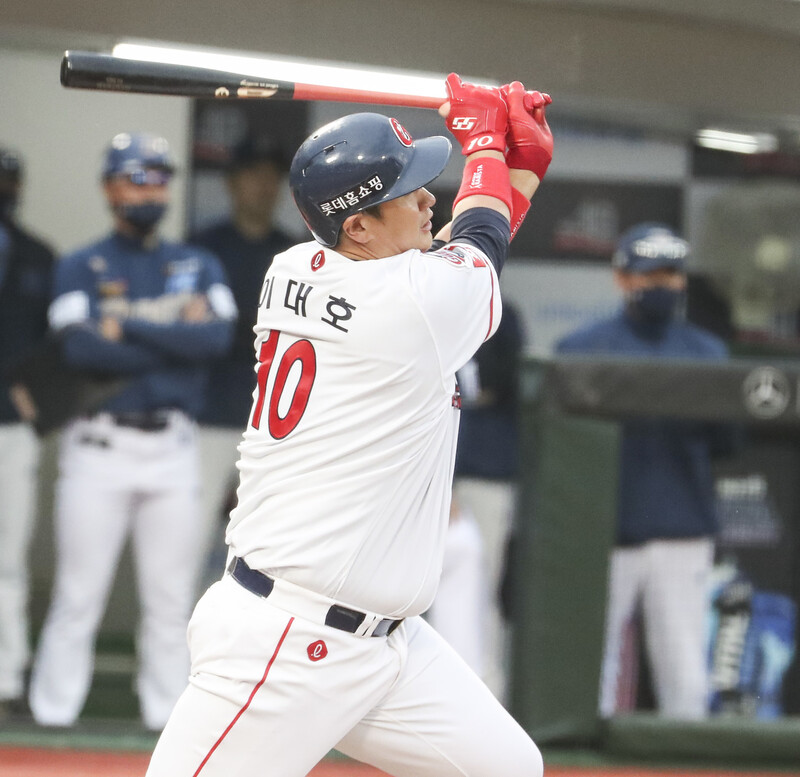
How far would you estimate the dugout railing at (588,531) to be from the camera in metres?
3.63

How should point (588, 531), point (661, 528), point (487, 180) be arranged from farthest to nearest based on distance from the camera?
1. point (661, 528)
2. point (588, 531)
3. point (487, 180)

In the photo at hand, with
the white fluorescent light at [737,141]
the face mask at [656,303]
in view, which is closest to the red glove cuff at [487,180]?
the face mask at [656,303]

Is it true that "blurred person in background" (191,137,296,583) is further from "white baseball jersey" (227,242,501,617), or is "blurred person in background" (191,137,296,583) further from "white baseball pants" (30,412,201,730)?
"white baseball jersey" (227,242,501,617)

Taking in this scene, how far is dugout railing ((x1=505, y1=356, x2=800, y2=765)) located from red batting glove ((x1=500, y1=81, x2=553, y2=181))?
149cm

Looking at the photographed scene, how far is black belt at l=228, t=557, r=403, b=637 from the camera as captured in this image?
190 cm

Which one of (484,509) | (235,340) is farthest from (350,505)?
(235,340)

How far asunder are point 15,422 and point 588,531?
1.78 meters

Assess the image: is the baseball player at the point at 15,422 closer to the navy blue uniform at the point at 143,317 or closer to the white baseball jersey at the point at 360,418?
the navy blue uniform at the point at 143,317

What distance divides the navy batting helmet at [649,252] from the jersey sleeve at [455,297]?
208 cm

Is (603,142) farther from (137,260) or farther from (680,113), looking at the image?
(137,260)

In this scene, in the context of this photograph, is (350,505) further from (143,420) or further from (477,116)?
(143,420)

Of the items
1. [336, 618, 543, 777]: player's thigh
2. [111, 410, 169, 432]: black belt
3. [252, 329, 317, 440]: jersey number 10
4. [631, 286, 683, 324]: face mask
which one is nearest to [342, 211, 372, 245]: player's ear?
[252, 329, 317, 440]: jersey number 10

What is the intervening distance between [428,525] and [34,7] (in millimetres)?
2966

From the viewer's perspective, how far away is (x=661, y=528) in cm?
377
